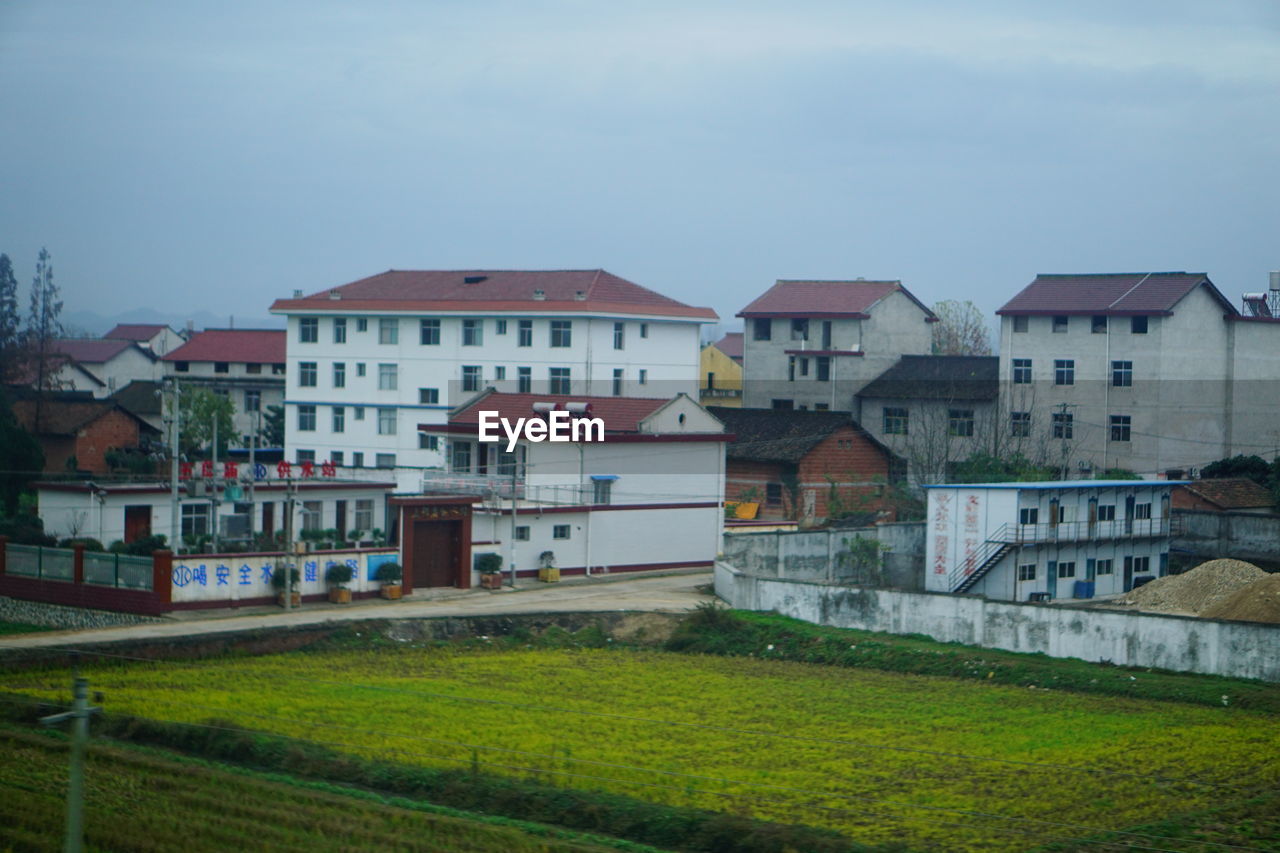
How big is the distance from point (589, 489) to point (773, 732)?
59.0ft

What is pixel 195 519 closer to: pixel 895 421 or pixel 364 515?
pixel 364 515

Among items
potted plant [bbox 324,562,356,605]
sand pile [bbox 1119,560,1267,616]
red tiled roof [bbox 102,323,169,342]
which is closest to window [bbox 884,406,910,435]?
sand pile [bbox 1119,560,1267,616]

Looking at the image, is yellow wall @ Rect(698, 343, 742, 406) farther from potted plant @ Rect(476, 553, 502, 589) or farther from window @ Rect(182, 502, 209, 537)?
window @ Rect(182, 502, 209, 537)

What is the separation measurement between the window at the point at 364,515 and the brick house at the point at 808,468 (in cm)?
1360

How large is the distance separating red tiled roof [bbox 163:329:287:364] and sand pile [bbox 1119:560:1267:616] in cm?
4675

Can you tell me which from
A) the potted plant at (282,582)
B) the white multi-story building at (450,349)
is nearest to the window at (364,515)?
the potted plant at (282,582)

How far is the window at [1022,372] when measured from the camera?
2036 inches

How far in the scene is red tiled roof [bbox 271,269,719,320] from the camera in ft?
168

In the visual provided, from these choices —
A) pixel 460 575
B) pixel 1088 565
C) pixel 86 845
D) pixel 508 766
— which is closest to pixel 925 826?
pixel 508 766

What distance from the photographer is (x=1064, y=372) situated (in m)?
50.8

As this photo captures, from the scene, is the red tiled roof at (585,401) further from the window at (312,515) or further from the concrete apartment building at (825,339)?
the concrete apartment building at (825,339)

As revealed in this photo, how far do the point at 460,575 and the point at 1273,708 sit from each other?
19306 millimetres

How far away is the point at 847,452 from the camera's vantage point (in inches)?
1876

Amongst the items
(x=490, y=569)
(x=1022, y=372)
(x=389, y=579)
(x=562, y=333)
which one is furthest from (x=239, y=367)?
(x=389, y=579)
